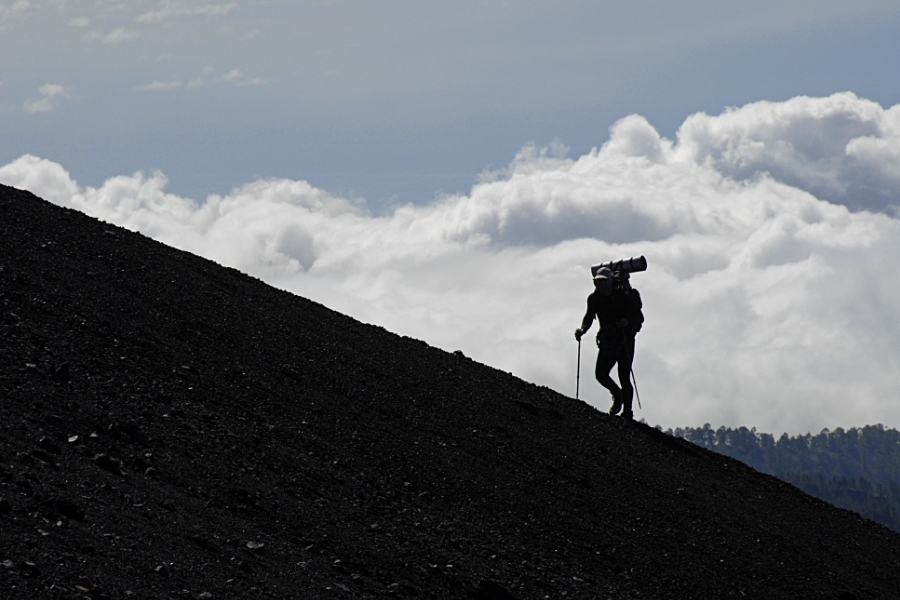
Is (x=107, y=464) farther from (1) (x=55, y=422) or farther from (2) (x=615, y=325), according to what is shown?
(2) (x=615, y=325)

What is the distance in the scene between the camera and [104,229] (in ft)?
69.6

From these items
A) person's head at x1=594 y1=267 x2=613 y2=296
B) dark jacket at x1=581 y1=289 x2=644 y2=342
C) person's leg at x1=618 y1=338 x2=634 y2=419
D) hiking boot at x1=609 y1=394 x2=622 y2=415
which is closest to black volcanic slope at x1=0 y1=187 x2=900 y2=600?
hiking boot at x1=609 y1=394 x2=622 y2=415

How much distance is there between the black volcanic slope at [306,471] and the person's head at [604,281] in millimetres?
2258

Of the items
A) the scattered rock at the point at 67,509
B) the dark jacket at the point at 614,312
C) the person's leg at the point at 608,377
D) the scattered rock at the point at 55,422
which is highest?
the dark jacket at the point at 614,312

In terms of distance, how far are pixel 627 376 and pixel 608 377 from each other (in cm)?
47

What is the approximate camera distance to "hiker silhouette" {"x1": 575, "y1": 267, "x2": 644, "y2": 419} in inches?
842

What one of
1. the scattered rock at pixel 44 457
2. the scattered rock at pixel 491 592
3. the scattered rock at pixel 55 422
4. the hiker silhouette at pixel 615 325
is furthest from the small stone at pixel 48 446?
the hiker silhouette at pixel 615 325

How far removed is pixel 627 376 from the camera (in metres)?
21.5

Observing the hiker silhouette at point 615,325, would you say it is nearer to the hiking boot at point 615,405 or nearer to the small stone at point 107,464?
the hiking boot at point 615,405

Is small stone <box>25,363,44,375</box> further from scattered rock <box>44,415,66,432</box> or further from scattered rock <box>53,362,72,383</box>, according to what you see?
scattered rock <box>44,415,66,432</box>

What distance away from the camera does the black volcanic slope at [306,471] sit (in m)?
10.1

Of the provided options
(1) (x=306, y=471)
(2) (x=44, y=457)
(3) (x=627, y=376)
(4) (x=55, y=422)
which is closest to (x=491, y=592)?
(1) (x=306, y=471)

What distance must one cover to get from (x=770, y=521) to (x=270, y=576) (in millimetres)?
10501

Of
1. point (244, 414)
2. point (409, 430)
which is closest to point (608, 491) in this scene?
point (409, 430)
